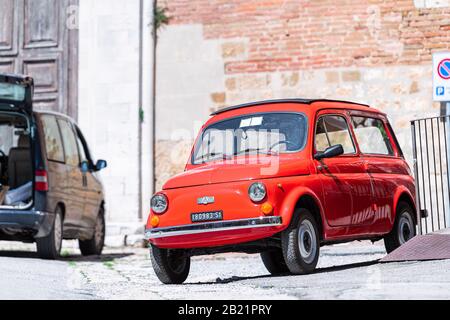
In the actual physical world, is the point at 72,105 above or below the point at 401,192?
above

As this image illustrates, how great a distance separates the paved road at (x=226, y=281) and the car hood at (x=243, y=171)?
0.94 metres

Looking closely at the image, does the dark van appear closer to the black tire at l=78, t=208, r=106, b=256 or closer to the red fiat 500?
the black tire at l=78, t=208, r=106, b=256

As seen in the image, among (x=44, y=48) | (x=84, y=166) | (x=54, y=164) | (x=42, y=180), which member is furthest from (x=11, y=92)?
(x=44, y=48)

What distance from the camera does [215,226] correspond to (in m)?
9.50

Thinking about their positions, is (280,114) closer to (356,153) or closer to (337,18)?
(356,153)

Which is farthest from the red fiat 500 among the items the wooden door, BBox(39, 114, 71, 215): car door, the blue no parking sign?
the wooden door

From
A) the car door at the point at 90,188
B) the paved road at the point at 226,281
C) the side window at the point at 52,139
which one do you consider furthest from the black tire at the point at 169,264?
the car door at the point at 90,188

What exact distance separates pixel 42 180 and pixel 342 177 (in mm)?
4408

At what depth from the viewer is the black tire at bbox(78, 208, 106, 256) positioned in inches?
603

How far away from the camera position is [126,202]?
61.6 feet

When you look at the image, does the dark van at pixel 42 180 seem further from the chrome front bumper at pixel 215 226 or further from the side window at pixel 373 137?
the side window at pixel 373 137
